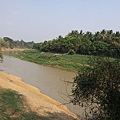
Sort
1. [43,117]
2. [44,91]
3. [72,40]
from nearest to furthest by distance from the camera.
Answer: [43,117] → [44,91] → [72,40]

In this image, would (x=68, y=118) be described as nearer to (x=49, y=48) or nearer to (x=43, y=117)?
(x=43, y=117)

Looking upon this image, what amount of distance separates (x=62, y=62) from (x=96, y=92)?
38413mm

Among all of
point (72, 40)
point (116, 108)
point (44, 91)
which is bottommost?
point (44, 91)

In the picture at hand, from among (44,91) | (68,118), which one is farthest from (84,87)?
(44,91)

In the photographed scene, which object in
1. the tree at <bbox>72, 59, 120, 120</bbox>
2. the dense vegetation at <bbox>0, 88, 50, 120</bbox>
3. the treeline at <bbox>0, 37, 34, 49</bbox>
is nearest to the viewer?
the tree at <bbox>72, 59, 120, 120</bbox>

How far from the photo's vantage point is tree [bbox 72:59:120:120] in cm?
698

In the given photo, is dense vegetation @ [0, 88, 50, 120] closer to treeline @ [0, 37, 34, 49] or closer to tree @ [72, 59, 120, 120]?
tree @ [72, 59, 120, 120]

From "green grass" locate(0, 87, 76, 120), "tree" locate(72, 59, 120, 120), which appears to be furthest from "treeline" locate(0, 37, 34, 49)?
"tree" locate(72, 59, 120, 120)

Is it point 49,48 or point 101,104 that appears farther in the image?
point 49,48

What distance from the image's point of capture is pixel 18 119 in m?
10.6

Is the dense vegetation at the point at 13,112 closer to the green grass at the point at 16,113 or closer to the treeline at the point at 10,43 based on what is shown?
the green grass at the point at 16,113

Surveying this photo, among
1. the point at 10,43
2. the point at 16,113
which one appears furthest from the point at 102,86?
the point at 10,43

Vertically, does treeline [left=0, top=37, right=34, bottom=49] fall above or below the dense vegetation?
above

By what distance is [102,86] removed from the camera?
7078 mm
